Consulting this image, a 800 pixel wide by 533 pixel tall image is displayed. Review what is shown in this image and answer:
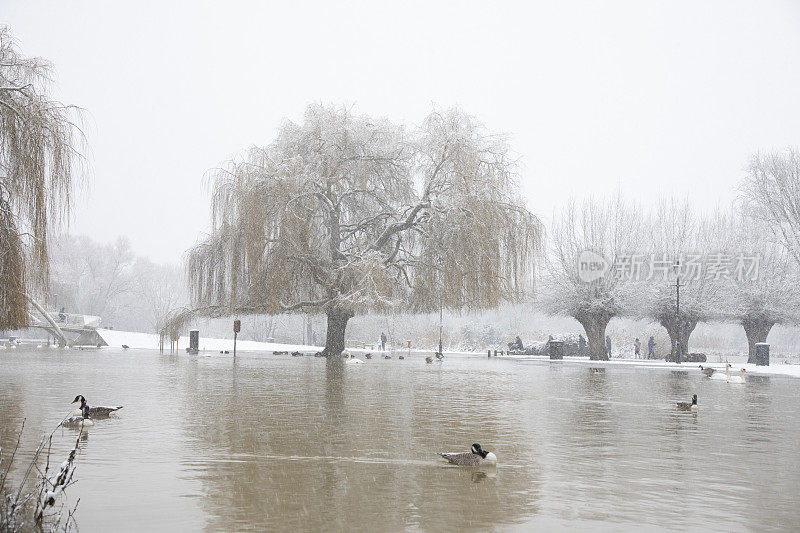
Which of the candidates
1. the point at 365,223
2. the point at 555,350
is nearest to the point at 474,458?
the point at 365,223

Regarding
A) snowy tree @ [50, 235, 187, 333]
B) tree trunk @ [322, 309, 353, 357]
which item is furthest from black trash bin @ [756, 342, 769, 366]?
snowy tree @ [50, 235, 187, 333]

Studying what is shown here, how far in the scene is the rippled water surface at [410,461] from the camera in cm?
605

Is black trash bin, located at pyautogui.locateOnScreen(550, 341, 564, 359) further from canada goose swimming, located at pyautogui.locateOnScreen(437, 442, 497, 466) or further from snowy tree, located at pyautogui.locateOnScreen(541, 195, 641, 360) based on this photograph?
canada goose swimming, located at pyautogui.locateOnScreen(437, 442, 497, 466)

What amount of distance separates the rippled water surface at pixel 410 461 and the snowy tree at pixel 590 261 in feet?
96.8

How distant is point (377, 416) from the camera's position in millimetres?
12594

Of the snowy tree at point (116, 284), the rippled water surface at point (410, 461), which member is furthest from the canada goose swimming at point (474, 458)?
the snowy tree at point (116, 284)

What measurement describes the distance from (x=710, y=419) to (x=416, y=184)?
2339 centimetres

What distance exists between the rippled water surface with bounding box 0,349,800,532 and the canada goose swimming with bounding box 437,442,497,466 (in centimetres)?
9

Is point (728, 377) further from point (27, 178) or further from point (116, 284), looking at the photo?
point (116, 284)

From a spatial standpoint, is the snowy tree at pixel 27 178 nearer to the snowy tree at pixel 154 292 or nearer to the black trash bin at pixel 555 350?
the black trash bin at pixel 555 350

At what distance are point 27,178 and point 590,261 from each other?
129 ft

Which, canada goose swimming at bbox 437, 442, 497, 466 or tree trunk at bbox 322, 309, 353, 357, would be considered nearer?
canada goose swimming at bbox 437, 442, 497, 466

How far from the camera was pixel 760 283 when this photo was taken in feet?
153

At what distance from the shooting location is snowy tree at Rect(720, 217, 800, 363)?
46.3 m
